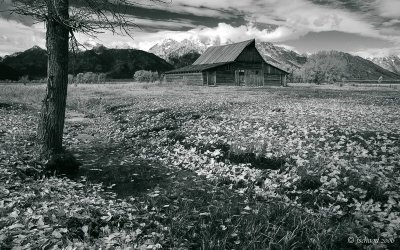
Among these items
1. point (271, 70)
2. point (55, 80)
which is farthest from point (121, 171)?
point (271, 70)

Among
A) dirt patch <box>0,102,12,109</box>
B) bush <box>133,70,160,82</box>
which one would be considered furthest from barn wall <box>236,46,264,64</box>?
dirt patch <box>0,102,12,109</box>

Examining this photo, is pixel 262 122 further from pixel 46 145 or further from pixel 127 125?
pixel 46 145

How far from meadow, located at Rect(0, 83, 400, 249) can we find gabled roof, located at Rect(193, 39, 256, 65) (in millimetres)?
31449

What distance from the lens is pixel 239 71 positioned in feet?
134

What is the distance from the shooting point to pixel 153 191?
20.8 ft

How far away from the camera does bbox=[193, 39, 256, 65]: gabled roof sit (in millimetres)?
41475

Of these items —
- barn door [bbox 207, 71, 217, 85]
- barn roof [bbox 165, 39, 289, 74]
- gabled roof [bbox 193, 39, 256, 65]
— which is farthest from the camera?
gabled roof [bbox 193, 39, 256, 65]

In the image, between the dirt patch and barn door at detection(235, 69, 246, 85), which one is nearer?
the dirt patch

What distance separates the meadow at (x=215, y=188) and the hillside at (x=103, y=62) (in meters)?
139

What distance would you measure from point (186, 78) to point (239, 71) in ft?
27.4

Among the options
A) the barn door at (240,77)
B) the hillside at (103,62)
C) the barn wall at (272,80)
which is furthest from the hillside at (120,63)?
the barn wall at (272,80)

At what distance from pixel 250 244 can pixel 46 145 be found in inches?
215

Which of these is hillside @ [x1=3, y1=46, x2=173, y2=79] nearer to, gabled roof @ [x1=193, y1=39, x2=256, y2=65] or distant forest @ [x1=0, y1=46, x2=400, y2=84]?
distant forest @ [x1=0, y1=46, x2=400, y2=84]

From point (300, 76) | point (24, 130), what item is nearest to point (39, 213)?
point (24, 130)
